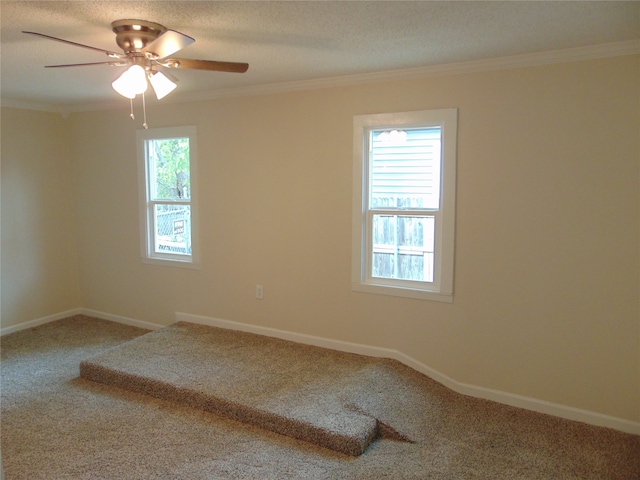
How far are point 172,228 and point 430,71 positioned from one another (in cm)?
295

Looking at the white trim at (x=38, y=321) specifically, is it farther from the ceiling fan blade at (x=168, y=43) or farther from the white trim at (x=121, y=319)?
the ceiling fan blade at (x=168, y=43)

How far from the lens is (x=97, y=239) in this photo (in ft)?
17.3

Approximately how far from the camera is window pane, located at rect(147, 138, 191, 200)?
466 cm

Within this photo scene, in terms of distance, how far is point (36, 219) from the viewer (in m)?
5.07

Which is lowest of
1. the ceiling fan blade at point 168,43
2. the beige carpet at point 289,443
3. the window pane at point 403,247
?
the beige carpet at point 289,443

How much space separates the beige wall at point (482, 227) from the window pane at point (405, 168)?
193 millimetres

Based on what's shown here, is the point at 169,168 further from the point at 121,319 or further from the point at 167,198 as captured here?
the point at 121,319

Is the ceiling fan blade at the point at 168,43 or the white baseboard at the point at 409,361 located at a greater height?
the ceiling fan blade at the point at 168,43

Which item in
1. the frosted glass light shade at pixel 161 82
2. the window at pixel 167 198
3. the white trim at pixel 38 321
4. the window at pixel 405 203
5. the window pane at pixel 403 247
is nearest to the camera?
the frosted glass light shade at pixel 161 82

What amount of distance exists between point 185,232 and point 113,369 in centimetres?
157

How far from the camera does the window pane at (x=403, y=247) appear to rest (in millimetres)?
3564

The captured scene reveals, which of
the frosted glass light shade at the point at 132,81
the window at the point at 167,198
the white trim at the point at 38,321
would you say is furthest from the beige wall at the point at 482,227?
the frosted glass light shade at the point at 132,81

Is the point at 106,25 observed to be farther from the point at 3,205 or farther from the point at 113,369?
the point at 3,205

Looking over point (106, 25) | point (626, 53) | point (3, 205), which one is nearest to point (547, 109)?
point (626, 53)
